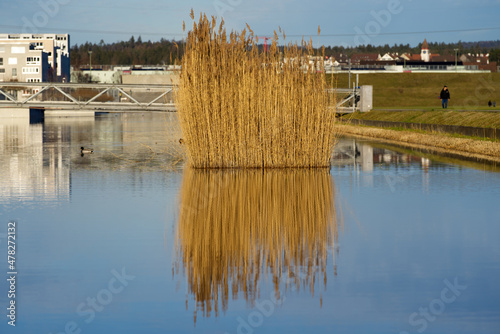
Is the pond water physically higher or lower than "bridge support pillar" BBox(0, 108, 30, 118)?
lower

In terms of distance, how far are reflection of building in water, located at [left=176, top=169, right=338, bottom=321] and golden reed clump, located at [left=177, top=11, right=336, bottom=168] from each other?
→ 1467 mm

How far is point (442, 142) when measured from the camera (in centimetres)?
2692

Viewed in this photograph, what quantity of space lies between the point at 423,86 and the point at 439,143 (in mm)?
90185

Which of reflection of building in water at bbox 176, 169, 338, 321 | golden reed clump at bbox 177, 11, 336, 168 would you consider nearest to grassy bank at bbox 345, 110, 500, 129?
golden reed clump at bbox 177, 11, 336, 168

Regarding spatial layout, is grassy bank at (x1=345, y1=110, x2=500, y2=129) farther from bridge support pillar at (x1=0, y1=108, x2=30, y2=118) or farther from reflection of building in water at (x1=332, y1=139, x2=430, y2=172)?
bridge support pillar at (x1=0, y1=108, x2=30, y2=118)

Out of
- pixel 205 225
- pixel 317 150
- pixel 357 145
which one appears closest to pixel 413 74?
pixel 357 145

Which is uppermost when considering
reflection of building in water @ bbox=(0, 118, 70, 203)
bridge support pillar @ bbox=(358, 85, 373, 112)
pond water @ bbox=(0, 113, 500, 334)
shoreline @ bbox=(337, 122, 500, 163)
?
bridge support pillar @ bbox=(358, 85, 373, 112)

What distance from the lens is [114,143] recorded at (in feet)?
101

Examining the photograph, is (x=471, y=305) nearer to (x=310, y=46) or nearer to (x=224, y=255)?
(x=224, y=255)

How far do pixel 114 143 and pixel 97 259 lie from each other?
22328 mm

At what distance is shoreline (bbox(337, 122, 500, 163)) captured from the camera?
23.0 meters

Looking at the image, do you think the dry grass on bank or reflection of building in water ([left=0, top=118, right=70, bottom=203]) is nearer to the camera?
reflection of building in water ([left=0, top=118, right=70, bottom=203])

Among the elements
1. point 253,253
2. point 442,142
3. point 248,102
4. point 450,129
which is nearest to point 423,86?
point 450,129

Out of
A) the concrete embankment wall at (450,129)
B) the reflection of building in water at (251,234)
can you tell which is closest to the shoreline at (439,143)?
the concrete embankment wall at (450,129)
